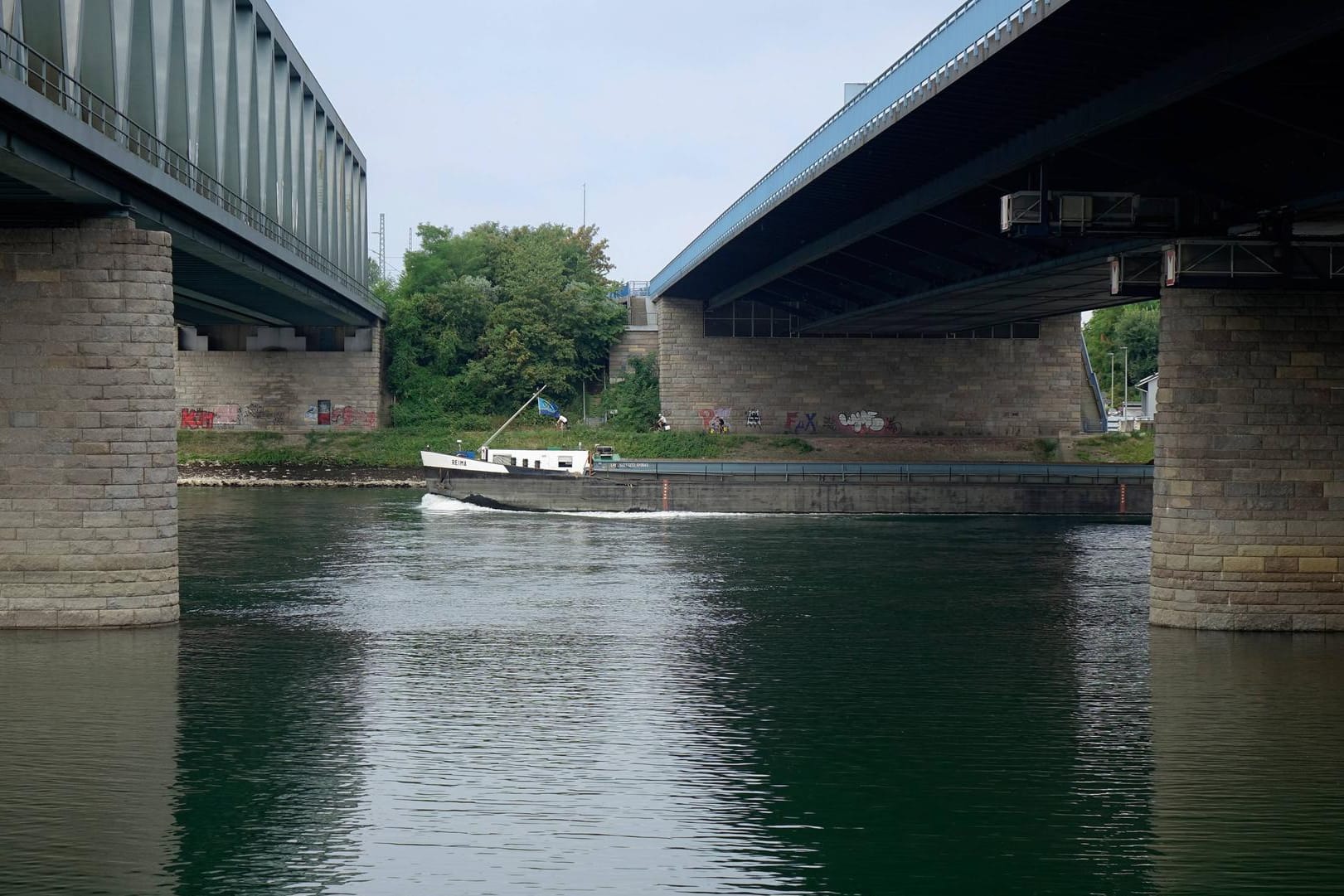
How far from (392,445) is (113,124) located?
50.5m

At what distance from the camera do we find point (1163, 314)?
93.9ft

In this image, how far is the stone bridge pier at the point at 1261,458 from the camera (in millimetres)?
27641

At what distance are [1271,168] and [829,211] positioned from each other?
59.7 feet

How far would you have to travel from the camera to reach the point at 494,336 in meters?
83.0

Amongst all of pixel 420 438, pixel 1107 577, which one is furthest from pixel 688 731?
pixel 420 438

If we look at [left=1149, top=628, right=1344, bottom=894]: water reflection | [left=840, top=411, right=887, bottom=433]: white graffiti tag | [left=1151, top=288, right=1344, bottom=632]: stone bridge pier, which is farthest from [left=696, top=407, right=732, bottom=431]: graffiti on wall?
[left=1149, top=628, right=1344, bottom=894]: water reflection

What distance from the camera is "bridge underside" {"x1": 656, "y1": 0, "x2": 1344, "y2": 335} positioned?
21.5 metres

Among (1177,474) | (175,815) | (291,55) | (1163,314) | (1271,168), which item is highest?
(291,55)

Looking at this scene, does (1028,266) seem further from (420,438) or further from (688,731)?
(420,438)

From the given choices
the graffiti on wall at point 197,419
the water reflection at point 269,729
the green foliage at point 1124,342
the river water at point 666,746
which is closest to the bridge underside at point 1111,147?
the river water at point 666,746

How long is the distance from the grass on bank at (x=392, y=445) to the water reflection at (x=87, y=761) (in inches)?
1917

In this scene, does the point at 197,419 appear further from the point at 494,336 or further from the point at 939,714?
the point at 939,714

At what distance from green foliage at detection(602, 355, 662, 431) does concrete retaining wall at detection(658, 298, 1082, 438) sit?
5.57 ft

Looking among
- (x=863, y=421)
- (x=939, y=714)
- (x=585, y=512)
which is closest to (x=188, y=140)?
(x=939, y=714)
